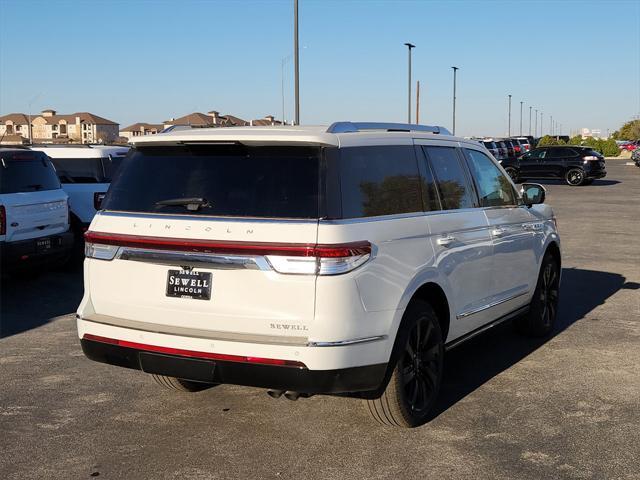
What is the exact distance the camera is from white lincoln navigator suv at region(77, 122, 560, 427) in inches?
156

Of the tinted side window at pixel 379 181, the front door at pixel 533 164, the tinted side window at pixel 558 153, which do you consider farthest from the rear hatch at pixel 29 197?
the tinted side window at pixel 558 153

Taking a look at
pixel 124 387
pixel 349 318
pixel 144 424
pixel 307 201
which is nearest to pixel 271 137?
pixel 307 201

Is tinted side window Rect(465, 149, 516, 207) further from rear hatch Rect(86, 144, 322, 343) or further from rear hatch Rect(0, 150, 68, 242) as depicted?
rear hatch Rect(0, 150, 68, 242)

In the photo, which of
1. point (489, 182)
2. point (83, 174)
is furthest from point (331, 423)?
point (83, 174)

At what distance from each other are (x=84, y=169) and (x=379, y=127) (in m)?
7.83

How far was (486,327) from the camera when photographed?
579 centimetres

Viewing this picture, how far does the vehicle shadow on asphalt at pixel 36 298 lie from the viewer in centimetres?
802

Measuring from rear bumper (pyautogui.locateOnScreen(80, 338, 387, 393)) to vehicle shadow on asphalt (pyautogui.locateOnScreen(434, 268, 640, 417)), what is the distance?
113 centimetres

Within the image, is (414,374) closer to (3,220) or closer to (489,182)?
(489,182)

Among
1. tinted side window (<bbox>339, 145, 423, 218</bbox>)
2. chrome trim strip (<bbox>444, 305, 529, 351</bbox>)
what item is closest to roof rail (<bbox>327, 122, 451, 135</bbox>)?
tinted side window (<bbox>339, 145, 423, 218</bbox>)

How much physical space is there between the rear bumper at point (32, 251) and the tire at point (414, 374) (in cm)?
562

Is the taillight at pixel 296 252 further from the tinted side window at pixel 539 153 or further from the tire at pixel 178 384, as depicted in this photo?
the tinted side window at pixel 539 153

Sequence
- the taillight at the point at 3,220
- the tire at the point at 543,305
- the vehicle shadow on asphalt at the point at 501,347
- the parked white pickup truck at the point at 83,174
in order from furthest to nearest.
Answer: the parked white pickup truck at the point at 83,174 < the taillight at the point at 3,220 < the tire at the point at 543,305 < the vehicle shadow on asphalt at the point at 501,347

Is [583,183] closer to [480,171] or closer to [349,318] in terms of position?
[480,171]
